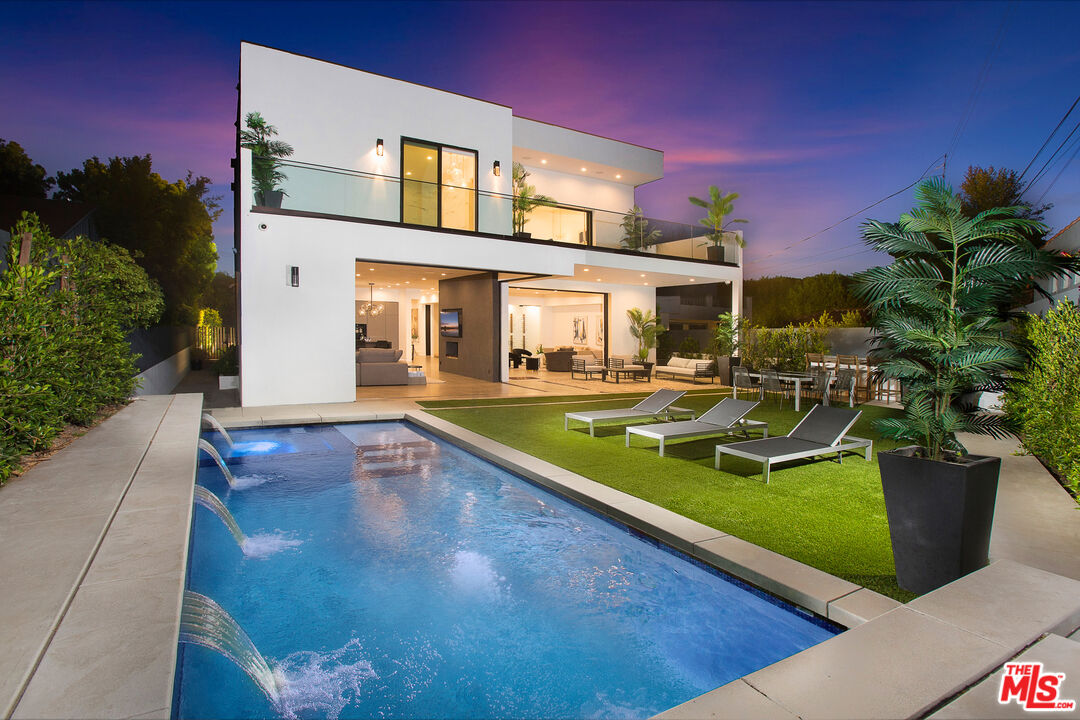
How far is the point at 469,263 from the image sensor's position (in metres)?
13.2

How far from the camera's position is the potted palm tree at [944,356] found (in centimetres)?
327

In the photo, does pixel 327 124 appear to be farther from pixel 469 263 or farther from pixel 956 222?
pixel 956 222

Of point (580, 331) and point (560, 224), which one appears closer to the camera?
point (560, 224)

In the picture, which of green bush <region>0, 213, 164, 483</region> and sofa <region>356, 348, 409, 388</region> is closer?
green bush <region>0, 213, 164, 483</region>

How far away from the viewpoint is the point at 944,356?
3375 mm

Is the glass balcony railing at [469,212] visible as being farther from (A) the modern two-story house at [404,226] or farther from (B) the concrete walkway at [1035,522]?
(B) the concrete walkway at [1035,522]

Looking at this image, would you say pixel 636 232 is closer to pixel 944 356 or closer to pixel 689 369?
pixel 689 369

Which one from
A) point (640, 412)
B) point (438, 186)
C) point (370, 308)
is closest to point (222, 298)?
point (370, 308)

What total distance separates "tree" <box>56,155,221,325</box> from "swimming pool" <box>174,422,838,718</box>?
1924cm

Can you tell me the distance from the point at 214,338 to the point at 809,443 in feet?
95.7

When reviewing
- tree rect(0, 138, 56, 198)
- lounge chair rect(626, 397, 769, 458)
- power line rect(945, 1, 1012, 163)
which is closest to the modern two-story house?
lounge chair rect(626, 397, 769, 458)

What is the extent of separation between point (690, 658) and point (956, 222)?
119 inches

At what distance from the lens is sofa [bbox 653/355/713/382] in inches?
674

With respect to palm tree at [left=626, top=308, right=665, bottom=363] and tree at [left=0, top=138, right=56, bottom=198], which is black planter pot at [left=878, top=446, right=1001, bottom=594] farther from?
tree at [left=0, top=138, right=56, bottom=198]
